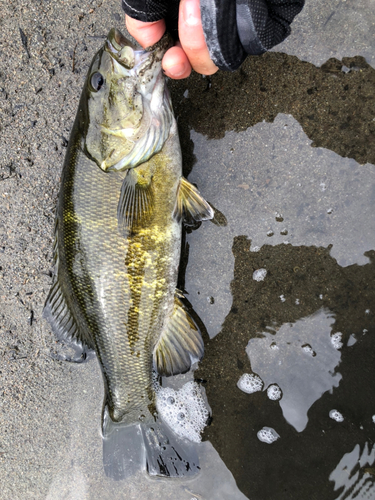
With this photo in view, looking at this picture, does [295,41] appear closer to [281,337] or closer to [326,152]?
[326,152]

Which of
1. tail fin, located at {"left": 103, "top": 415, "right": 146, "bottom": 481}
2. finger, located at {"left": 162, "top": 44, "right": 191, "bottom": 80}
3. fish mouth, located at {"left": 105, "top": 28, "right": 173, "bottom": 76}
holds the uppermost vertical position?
finger, located at {"left": 162, "top": 44, "right": 191, "bottom": 80}

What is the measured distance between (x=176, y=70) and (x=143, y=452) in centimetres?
251

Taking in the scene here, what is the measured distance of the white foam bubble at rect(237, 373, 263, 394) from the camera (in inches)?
97.2

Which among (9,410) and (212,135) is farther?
(9,410)

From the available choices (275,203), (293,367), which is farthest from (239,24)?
(293,367)

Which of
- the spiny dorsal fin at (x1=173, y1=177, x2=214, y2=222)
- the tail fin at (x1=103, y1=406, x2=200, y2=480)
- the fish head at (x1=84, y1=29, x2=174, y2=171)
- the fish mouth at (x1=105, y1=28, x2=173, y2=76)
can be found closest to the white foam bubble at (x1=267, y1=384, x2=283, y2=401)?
the tail fin at (x1=103, y1=406, x2=200, y2=480)

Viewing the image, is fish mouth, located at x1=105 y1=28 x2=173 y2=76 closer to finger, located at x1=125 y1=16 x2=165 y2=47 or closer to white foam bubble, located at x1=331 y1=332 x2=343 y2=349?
finger, located at x1=125 y1=16 x2=165 y2=47

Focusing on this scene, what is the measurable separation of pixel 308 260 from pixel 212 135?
1121mm

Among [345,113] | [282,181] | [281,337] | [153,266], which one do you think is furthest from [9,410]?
[345,113]

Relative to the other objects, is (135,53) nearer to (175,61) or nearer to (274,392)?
(175,61)

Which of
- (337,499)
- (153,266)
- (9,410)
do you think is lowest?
(9,410)

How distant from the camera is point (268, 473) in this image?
94.4 inches

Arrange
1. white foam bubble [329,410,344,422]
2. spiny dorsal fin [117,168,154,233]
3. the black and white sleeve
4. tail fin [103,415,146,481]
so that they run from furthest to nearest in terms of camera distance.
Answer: tail fin [103,415,146,481] → white foam bubble [329,410,344,422] → spiny dorsal fin [117,168,154,233] → the black and white sleeve

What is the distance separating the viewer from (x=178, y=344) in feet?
7.79
